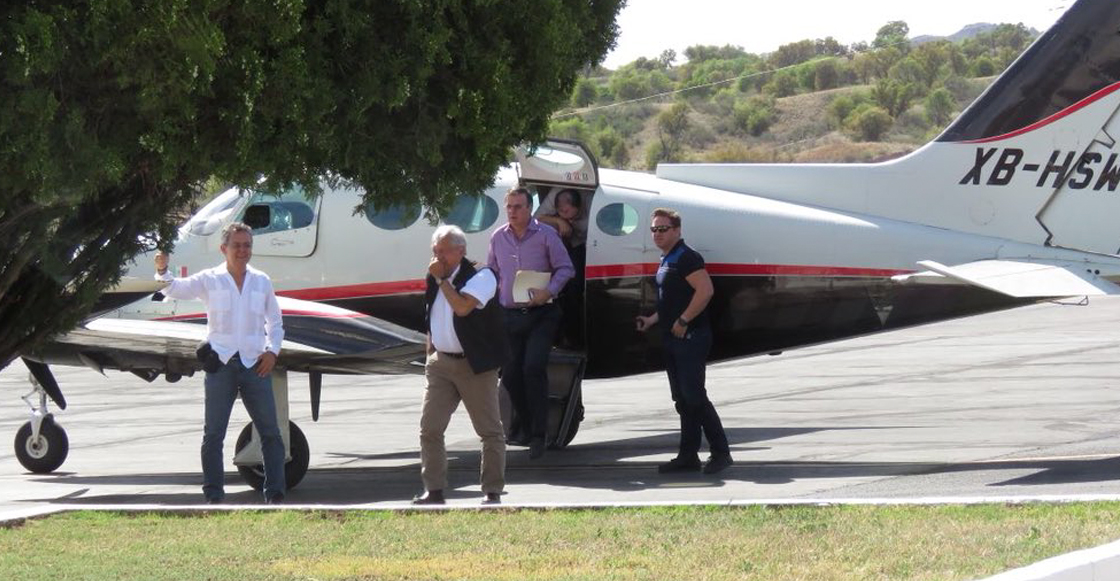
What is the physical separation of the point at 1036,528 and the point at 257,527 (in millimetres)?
Answer: 4290

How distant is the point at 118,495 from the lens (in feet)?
38.7

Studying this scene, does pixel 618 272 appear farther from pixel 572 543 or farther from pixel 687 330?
pixel 572 543

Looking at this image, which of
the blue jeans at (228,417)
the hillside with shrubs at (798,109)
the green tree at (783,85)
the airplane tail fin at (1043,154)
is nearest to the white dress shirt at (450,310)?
the blue jeans at (228,417)

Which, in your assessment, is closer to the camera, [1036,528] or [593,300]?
[1036,528]

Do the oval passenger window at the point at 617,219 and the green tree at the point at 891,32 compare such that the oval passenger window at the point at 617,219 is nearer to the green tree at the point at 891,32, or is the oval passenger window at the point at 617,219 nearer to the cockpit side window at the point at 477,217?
the cockpit side window at the point at 477,217

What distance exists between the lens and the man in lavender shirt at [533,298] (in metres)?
12.1

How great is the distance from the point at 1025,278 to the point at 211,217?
6927 mm

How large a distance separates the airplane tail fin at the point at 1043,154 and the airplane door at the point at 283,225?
198 inches

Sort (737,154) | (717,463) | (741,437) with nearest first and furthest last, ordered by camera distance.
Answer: (717,463) → (741,437) → (737,154)

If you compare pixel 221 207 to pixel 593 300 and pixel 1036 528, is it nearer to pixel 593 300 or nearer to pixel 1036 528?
pixel 593 300

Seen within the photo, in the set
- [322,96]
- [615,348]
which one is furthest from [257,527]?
[615,348]

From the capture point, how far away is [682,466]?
1173 centimetres

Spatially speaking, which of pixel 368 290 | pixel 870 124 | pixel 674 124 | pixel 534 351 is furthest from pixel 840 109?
pixel 534 351

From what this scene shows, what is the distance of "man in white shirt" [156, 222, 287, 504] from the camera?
10.2 m
